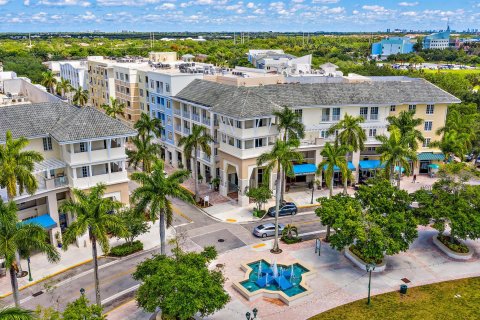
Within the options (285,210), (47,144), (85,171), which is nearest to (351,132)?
(285,210)

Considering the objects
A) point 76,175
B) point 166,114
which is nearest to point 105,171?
point 76,175

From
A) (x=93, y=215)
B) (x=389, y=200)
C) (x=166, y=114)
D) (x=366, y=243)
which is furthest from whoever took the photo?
(x=166, y=114)

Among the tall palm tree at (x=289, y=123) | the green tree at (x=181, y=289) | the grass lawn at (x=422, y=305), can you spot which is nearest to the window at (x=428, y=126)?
the tall palm tree at (x=289, y=123)

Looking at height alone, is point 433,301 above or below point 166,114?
below

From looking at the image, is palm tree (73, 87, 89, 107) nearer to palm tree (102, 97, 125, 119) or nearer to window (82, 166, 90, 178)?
palm tree (102, 97, 125, 119)

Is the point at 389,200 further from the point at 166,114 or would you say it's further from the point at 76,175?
the point at 166,114

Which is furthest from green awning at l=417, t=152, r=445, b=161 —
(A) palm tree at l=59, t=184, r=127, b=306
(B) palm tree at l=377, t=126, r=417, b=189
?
(A) palm tree at l=59, t=184, r=127, b=306

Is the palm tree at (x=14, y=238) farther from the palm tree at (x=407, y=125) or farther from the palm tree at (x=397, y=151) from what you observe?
the palm tree at (x=407, y=125)

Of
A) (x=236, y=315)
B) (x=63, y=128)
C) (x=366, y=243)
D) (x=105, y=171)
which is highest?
(x=63, y=128)

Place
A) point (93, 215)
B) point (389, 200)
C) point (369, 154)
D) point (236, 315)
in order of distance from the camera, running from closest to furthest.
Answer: point (93, 215) → point (236, 315) → point (389, 200) → point (369, 154)
